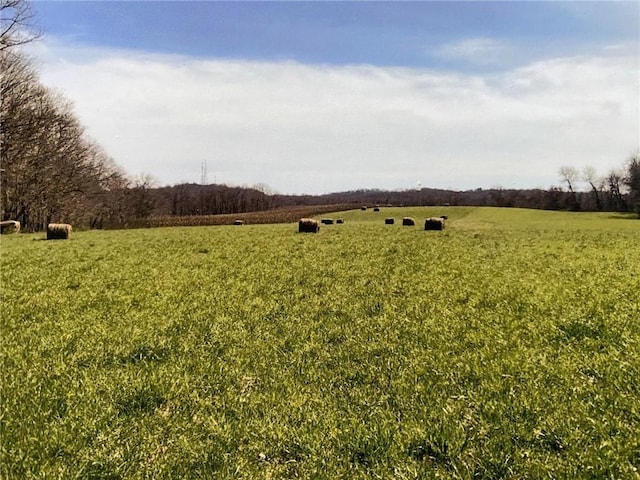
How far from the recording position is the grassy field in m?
4.57

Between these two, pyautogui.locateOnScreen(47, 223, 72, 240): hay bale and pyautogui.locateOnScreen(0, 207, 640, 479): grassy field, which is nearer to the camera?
pyautogui.locateOnScreen(0, 207, 640, 479): grassy field

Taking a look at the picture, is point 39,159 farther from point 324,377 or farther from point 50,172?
point 324,377

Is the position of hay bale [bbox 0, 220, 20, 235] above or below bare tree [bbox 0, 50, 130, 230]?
below

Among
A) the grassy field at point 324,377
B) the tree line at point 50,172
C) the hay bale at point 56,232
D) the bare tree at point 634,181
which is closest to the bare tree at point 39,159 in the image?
the tree line at point 50,172

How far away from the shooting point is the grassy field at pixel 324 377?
4566mm

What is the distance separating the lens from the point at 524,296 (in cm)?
1005

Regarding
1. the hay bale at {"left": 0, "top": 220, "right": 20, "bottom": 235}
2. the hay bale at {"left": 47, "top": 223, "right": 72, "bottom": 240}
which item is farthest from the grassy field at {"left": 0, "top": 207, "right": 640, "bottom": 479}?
the hay bale at {"left": 0, "top": 220, "right": 20, "bottom": 235}

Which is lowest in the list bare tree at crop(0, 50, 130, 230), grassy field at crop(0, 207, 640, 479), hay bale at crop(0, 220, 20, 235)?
grassy field at crop(0, 207, 640, 479)

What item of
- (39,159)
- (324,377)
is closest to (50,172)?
(39,159)

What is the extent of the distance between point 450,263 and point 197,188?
557 feet

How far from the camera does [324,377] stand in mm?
6516

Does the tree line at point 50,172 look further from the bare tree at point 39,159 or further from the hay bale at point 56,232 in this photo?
the hay bale at point 56,232

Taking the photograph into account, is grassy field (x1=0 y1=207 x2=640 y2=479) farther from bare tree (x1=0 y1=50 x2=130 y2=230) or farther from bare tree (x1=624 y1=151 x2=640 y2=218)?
bare tree (x1=624 y1=151 x2=640 y2=218)

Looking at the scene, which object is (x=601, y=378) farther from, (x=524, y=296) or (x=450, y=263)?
(x=450, y=263)
